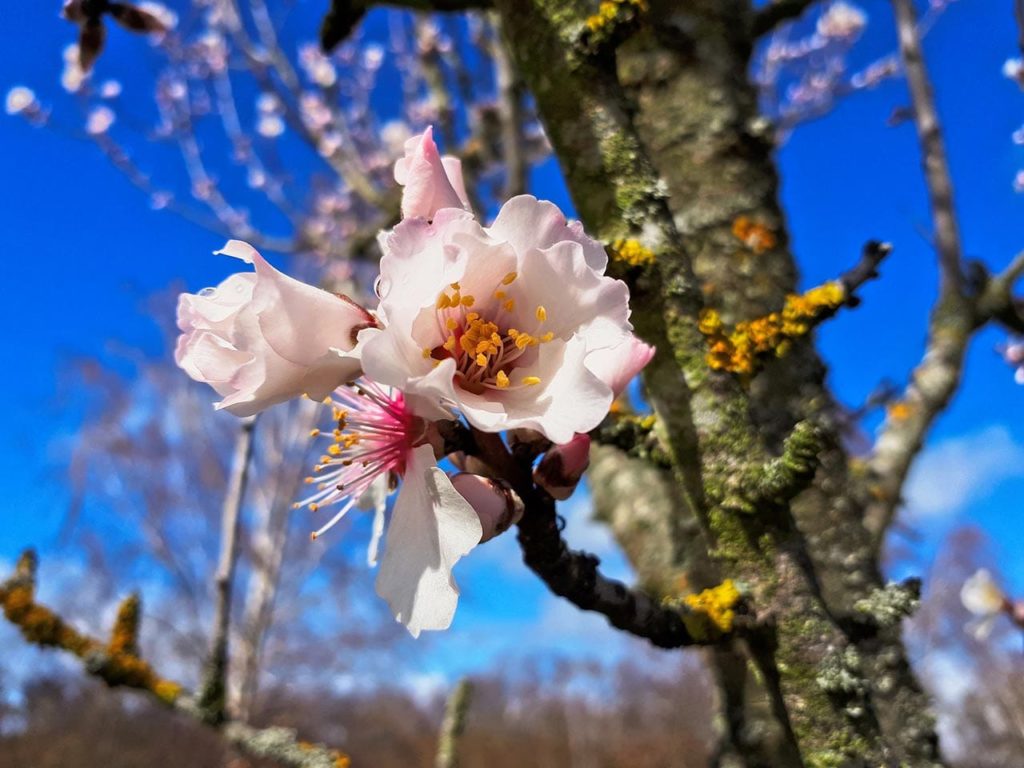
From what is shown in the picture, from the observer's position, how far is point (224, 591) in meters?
1.62

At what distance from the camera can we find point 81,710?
15.3 m

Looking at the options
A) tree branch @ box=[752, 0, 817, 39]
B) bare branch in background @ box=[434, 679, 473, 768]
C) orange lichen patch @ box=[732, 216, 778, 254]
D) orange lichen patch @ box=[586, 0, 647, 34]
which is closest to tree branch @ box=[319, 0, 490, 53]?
orange lichen patch @ box=[586, 0, 647, 34]

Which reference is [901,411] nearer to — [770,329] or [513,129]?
[770,329]

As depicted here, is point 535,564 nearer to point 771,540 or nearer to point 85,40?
point 771,540

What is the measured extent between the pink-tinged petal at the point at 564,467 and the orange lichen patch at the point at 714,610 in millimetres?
293

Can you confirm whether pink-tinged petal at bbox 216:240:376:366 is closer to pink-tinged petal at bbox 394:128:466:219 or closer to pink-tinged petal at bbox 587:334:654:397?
pink-tinged petal at bbox 394:128:466:219

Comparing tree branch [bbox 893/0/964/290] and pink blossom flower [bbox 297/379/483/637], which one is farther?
tree branch [bbox 893/0/964/290]

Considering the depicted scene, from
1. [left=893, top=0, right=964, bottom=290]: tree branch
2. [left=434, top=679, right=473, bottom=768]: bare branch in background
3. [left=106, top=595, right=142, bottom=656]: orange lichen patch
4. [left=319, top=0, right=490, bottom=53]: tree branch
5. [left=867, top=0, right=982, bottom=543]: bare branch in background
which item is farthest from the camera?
[left=893, top=0, right=964, bottom=290]: tree branch

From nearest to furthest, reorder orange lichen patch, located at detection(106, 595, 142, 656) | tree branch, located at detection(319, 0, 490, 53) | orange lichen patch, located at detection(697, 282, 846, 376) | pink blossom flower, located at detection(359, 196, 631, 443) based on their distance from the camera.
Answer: pink blossom flower, located at detection(359, 196, 631, 443) → orange lichen patch, located at detection(697, 282, 846, 376) → tree branch, located at detection(319, 0, 490, 53) → orange lichen patch, located at detection(106, 595, 142, 656)

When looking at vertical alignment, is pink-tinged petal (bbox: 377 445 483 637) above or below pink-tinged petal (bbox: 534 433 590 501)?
below

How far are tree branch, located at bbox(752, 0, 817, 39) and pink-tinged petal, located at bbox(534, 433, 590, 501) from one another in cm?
161

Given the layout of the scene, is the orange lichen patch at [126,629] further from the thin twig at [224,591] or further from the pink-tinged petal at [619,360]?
the pink-tinged petal at [619,360]

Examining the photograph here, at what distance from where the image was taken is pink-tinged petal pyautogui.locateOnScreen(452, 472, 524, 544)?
2.43ft

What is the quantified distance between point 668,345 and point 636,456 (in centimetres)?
18
